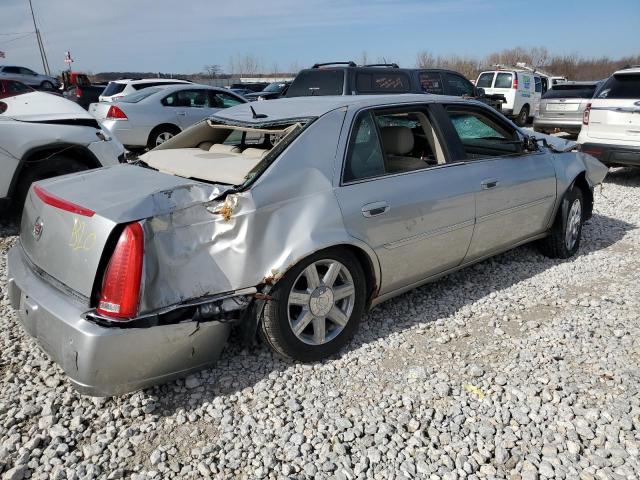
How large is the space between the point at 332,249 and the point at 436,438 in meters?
1.15

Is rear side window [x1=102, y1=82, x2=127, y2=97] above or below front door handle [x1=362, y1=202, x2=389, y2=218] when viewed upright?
below

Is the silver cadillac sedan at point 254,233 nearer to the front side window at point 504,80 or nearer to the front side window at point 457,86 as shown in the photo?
the front side window at point 457,86

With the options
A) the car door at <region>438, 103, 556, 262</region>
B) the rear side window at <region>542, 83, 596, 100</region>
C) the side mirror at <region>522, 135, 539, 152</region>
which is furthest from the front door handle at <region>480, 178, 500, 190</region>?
the rear side window at <region>542, 83, 596, 100</region>

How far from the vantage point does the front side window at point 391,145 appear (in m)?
3.21

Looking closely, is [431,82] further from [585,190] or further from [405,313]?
[405,313]

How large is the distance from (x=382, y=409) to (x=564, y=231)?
300cm

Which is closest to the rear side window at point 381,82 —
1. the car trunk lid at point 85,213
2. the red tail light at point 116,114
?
the red tail light at point 116,114

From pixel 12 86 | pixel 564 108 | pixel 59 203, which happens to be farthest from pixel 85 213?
pixel 12 86

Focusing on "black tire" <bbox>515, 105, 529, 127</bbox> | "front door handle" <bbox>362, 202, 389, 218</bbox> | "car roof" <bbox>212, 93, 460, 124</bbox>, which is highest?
"car roof" <bbox>212, 93, 460, 124</bbox>

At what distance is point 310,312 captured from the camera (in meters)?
3.01

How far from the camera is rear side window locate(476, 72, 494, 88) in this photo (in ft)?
60.0

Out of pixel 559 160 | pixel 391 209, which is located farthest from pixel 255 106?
pixel 559 160

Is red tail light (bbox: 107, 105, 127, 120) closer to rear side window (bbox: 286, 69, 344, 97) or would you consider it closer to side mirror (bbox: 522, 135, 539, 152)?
rear side window (bbox: 286, 69, 344, 97)

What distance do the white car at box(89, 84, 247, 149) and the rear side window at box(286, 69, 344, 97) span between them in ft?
6.04
